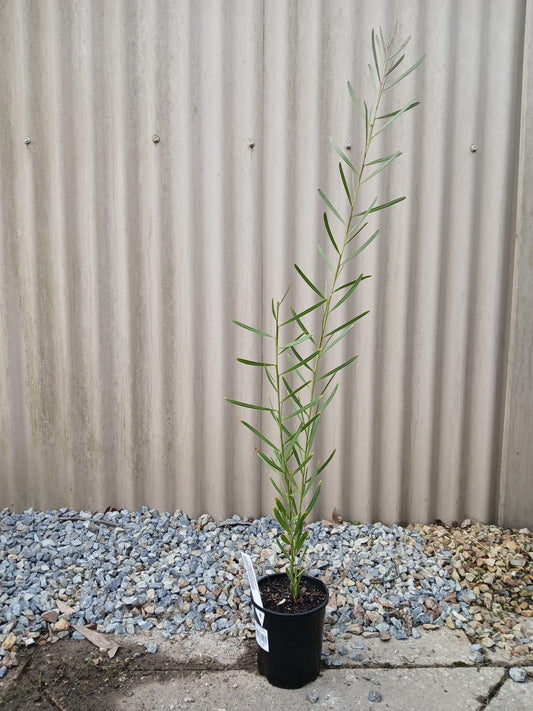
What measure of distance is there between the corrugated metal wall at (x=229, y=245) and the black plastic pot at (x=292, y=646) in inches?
40.1

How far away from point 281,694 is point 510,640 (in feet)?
2.74

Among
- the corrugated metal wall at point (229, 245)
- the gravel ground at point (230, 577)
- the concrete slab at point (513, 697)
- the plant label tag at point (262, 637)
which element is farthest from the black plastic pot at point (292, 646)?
the corrugated metal wall at point (229, 245)

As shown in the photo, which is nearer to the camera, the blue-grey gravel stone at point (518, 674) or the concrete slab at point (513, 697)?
the concrete slab at point (513, 697)

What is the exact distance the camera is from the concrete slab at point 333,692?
168cm

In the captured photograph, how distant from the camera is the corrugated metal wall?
2557mm

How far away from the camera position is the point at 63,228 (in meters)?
2.64

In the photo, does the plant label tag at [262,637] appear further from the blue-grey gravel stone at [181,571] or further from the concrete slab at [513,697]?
the concrete slab at [513,697]

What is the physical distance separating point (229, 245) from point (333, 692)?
72.4 inches

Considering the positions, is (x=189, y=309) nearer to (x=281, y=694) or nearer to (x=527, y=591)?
(x=281, y=694)

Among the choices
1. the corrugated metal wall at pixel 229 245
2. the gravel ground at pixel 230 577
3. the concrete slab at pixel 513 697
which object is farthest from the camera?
the corrugated metal wall at pixel 229 245

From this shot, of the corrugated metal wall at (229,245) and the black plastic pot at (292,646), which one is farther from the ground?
the corrugated metal wall at (229,245)

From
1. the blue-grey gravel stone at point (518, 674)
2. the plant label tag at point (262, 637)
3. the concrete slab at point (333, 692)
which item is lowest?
the concrete slab at point (333, 692)

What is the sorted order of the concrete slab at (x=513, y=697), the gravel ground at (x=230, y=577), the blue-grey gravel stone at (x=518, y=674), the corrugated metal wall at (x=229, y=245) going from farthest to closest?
the corrugated metal wall at (x=229, y=245), the gravel ground at (x=230, y=577), the blue-grey gravel stone at (x=518, y=674), the concrete slab at (x=513, y=697)

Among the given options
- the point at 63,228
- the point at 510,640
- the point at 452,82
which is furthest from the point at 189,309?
the point at 510,640
